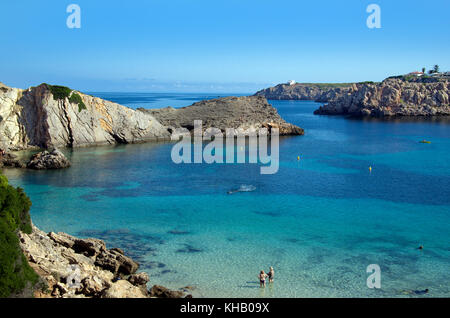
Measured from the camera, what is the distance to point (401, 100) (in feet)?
427

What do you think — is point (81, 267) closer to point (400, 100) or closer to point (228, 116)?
point (228, 116)

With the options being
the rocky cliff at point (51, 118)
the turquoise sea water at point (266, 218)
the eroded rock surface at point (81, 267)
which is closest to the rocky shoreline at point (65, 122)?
the rocky cliff at point (51, 118)

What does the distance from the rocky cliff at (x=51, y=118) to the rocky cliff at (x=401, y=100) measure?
92.0 m

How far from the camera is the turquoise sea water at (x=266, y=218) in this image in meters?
21.1

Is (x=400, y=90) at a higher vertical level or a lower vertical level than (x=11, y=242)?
higher

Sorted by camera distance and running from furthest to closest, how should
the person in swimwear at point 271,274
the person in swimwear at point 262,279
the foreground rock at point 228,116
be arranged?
the foreground rock at point 228,116, the person in swimwear at point 271,274, the person in swimwear at point 262,279

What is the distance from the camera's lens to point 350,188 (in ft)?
131

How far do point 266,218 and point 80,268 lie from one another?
593 inches

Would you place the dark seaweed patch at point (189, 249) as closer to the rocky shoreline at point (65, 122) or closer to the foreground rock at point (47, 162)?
the foreground rock at point (47, 162)

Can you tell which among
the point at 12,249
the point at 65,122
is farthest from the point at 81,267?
the point at 65,122

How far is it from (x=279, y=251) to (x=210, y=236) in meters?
4.77

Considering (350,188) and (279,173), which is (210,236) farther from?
(279,173)

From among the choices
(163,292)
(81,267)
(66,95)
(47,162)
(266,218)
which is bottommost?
(163,292)
